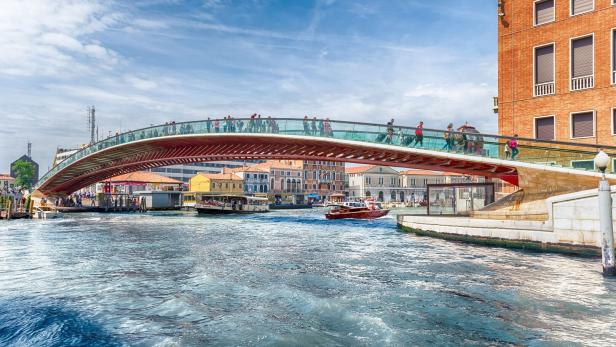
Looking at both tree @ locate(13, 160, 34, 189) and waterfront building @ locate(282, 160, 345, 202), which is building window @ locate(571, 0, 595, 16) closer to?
waterfront building @ locate(282, 160, 345, 202)

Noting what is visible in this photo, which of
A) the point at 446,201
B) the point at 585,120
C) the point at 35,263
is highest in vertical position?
the point at 585,120

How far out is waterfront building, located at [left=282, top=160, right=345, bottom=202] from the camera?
89438mm

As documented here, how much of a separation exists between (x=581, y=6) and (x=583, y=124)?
5.14 m

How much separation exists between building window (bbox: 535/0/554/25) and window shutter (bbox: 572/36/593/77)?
5.86ft

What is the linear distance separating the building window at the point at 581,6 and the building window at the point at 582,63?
117cm

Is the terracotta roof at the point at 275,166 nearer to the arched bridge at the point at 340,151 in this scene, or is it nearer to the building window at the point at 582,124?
the arched bridge at the point at 340,151

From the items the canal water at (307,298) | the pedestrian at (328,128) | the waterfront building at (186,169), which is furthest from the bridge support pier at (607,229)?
the waterfront building at (186,169)

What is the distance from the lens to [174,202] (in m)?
63.0

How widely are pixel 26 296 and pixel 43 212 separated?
117 ft

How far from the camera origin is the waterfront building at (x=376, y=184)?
95750mm

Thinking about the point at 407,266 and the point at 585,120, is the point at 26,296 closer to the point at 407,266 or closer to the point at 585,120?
the point at 407,266

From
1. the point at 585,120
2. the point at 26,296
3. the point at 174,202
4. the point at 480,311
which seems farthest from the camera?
the point at 174,202

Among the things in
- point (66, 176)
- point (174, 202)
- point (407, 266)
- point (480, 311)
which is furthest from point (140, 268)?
point (174, 202)

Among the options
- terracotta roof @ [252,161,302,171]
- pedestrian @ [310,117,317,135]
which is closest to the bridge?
pedestrian @ [310,117,317,135]
